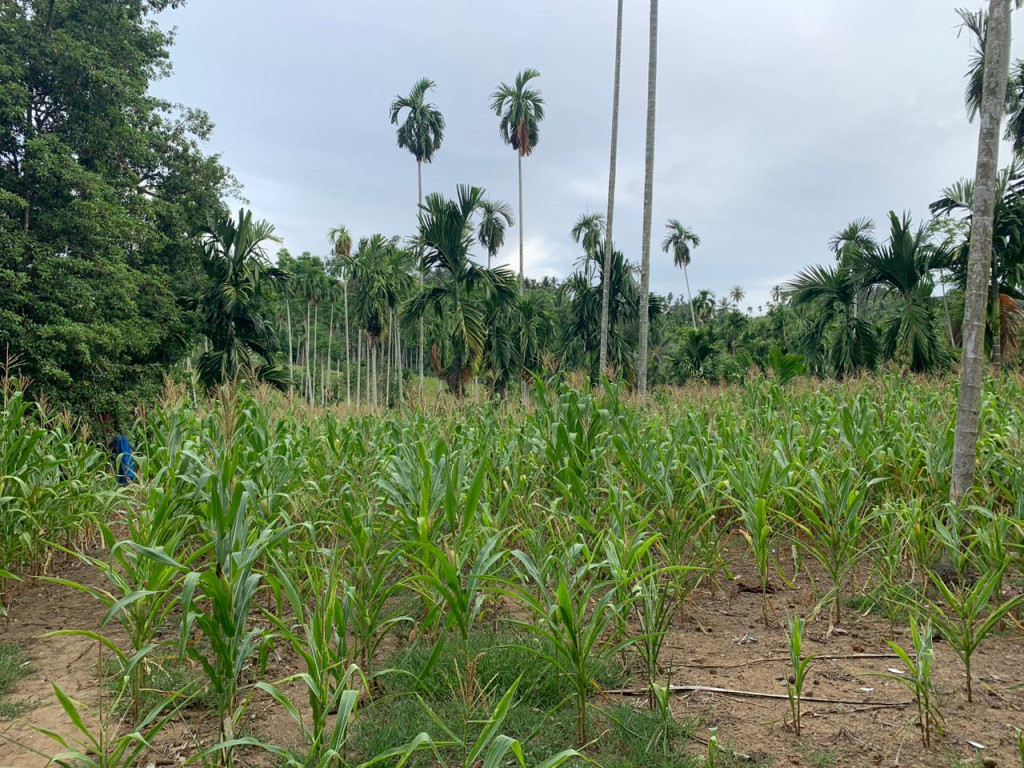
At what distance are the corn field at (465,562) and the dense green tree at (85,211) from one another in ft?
21.8

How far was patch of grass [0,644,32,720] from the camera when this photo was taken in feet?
8.41

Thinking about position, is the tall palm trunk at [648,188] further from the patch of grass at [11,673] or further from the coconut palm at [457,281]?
the patch of grass at [11,673]

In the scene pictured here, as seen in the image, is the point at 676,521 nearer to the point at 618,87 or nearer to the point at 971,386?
the point at 971,386

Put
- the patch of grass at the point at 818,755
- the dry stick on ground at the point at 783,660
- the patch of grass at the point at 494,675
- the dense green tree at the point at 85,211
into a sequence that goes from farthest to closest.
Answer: the dense green tree at the point at 85,211 → the dry stick on ground at the point at 783,660 → the patch of grass at the point at 494,675 → the patch of grass at the point at 818,755

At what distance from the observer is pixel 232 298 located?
14.9 meters

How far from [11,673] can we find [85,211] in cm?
1102

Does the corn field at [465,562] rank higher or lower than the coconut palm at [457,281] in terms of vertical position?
lower

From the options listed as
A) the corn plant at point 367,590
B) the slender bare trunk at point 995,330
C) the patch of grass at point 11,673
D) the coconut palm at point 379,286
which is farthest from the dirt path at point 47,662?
the coconut palm at point 379,286

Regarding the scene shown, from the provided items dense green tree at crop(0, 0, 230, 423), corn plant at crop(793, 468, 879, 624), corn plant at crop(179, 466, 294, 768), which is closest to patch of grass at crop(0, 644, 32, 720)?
corn plant at crop(179, 466, 294, 768)

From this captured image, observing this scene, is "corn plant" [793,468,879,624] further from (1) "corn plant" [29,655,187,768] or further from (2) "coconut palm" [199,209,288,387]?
(2) "coconut palm" [199,209,288,387]

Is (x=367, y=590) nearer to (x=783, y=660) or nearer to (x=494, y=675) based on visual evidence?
(x=494, y=675)

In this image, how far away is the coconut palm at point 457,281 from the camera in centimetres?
1451

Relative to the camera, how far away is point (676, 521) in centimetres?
337

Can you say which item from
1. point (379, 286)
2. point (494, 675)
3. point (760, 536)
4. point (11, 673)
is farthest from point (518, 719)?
point (379, 286)
